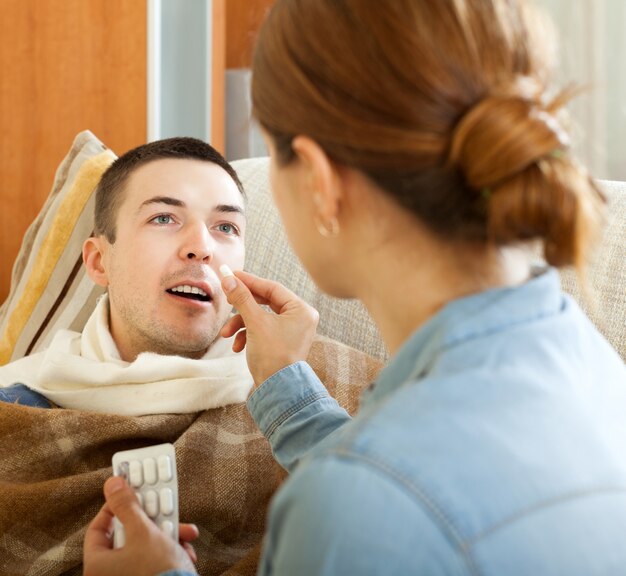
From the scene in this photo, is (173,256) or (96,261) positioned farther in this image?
(96,261)

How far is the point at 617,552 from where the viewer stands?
22.7 inches

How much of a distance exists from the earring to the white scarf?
2.00 ft

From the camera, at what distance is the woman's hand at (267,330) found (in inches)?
43.1

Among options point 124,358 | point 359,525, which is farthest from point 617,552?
point 124,358

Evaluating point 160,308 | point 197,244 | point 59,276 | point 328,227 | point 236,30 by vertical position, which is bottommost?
point 59,276

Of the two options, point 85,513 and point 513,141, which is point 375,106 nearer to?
point 513,141

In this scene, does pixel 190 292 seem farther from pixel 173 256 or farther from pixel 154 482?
pixel 154 482

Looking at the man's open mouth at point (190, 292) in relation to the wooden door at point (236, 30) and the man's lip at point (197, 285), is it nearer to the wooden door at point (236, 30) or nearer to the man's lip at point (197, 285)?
the man's lip at point (197, 285)

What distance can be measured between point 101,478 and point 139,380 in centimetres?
21

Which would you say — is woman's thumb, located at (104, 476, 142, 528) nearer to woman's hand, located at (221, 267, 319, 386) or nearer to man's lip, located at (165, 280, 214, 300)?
woman's hand, located at (221, 267, 319, 386)

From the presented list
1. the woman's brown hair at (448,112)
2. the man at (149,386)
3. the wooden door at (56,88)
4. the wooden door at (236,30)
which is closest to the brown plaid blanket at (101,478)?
the man at (149,386)

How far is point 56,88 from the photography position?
122 inches

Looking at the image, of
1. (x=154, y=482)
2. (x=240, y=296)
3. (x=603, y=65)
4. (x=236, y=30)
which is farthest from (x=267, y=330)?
(x=236, y=30)

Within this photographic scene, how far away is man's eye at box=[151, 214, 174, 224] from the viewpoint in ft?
4.68
